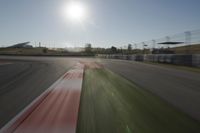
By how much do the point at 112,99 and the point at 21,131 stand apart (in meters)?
3.14

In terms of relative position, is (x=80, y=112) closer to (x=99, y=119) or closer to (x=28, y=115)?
(x=99, y=119)

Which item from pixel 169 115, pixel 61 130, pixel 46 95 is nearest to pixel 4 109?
pixel 46 95

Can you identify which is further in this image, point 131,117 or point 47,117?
point 47,117

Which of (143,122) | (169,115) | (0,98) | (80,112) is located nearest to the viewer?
(143,122)

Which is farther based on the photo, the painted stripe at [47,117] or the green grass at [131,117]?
the painted stripe at [47,117]

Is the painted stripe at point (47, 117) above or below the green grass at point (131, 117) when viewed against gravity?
below

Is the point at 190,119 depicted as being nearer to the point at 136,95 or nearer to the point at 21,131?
the point at 136,95

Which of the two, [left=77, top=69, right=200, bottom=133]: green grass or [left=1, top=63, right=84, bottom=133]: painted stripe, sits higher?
[left=77, top=69, right=200, bottom=133]: green grass

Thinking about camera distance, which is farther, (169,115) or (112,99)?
(112,99)

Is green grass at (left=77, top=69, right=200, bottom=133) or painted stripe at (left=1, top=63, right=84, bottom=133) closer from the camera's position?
green grass at (left=77, top=69, right=200, bottom=133)

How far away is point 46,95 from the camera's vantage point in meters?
7.51

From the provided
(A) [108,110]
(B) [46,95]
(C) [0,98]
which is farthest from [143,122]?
(C) [0,98]

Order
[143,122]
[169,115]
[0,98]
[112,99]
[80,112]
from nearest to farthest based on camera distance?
[143,122] < [169,115] < [80,112] < [112,99] < [0,98]

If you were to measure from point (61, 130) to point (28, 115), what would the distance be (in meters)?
1.39
